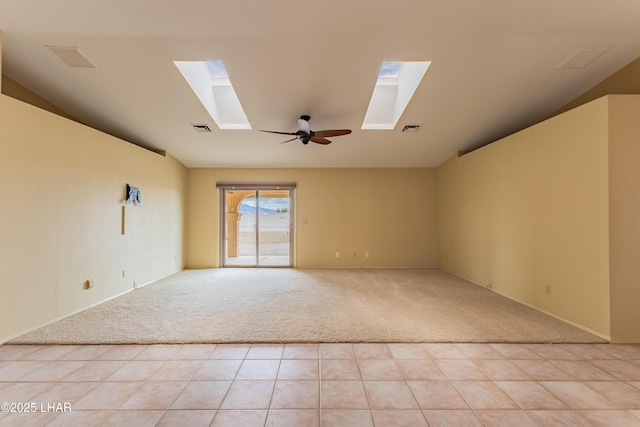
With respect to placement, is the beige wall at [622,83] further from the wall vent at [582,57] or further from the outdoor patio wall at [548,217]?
the outdoor patio wall at [548,217]

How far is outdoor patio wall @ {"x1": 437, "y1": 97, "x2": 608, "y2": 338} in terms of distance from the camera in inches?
108

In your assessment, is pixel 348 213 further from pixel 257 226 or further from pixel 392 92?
pixel 392 92

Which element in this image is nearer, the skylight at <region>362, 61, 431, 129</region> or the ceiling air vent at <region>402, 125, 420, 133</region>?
the skylight at <region>362, 61, 431, 129</region>

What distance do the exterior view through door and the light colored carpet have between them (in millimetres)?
1788

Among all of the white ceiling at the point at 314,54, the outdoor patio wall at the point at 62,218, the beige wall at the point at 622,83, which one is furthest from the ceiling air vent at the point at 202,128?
the beige wall at the point at 622,83

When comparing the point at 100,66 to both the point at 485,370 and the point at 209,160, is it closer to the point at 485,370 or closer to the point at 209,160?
the point at 209,160

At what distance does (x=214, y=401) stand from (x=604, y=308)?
3.74m

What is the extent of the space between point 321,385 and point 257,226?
5.19 metres

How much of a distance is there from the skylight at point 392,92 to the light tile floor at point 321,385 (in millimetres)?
3372

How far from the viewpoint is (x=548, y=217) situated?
3354mm

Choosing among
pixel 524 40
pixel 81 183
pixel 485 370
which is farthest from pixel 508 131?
pixel 81 183

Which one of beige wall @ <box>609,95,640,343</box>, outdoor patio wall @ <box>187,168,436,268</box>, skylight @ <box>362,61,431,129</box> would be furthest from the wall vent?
outdoor patio wall @ <box>187,168,436,268</box>

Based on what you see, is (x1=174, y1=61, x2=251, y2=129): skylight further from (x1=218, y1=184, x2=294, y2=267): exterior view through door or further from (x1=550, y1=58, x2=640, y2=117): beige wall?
(x1=550, y1=58, x2=640, y2=117): beige wall

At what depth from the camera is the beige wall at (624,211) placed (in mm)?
2613
